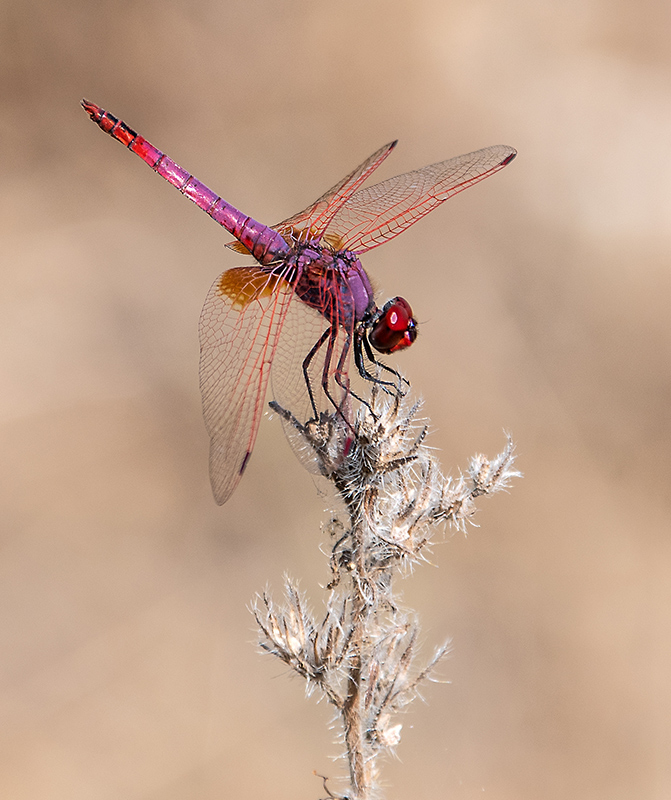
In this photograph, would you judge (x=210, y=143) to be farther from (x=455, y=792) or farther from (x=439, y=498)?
(x=455, y=792)

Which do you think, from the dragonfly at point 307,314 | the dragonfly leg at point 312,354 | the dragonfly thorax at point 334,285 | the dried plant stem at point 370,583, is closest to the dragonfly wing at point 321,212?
the dragonfly at point 307,314

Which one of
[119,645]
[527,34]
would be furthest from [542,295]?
[119,645]

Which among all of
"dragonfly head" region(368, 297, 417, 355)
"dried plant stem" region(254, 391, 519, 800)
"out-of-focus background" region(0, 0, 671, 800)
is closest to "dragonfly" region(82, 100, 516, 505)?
"dragonfly head" region(368, 297, 417, 355)

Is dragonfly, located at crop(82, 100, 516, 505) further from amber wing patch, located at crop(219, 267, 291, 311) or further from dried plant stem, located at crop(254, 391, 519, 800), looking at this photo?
dried plant stem, located at crop(254, 391, 519, 800)

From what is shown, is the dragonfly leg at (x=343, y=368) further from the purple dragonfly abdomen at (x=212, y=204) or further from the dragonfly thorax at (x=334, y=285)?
the purple dragonfly abdomen at (x=212, y=204)

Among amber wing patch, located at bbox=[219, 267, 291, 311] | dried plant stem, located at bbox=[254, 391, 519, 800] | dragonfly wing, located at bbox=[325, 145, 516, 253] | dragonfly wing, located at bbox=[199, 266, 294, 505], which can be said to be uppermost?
dragonfly wing, located at bbox=[325, 145, 516, 253]

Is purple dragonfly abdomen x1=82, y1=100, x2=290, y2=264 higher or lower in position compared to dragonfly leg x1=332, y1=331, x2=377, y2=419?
higher
